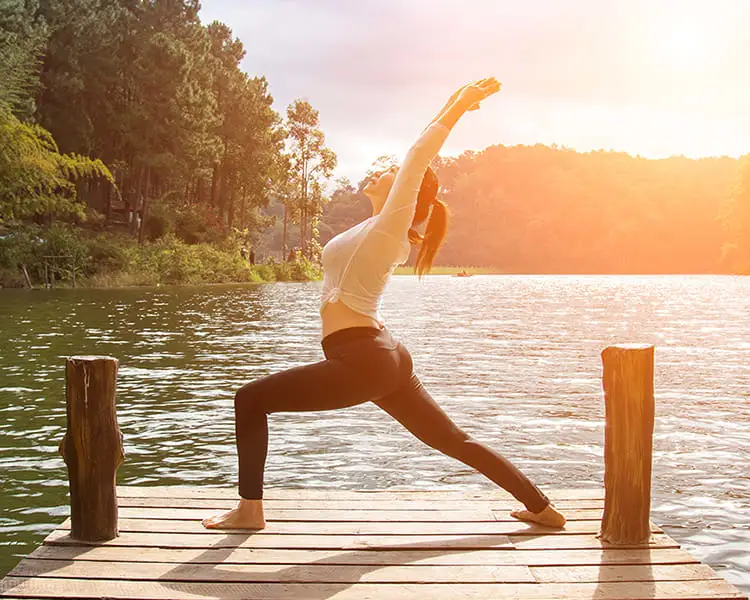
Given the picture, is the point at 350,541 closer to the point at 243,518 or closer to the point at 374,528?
the point at 374,528

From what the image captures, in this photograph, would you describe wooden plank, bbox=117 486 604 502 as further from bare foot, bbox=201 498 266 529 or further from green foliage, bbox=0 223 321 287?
green foliage, bbox=0 223 321 287

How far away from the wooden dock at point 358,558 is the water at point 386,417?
4.21 ft

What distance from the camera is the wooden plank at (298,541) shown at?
14.8 feet

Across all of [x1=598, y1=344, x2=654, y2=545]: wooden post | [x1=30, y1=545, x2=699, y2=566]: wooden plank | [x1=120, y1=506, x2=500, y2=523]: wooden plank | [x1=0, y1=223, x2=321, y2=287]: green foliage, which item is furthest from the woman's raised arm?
[x1=0, y1=223, x2=321, y2=287]: green foliage

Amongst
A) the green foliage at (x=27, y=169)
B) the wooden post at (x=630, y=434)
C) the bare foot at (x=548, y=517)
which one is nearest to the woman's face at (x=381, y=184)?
the wooden post at (x=630, y=434)

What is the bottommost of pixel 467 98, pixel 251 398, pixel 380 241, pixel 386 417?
pixel 386 417

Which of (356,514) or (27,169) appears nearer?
(356,514)

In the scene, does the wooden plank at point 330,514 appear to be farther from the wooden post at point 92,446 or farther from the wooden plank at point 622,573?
the wooden plank at point 622,573

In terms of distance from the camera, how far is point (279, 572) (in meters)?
4.14

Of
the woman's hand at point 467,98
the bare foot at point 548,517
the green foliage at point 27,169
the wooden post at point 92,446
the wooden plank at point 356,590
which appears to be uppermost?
the green foliage at point 27,169

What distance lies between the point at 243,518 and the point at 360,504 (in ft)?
2.85

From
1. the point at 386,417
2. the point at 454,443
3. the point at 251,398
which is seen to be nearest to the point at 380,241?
the point at 251,398

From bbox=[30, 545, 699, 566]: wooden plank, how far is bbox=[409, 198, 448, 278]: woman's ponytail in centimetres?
147


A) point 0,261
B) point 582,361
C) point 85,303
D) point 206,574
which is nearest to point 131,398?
point 206,574
